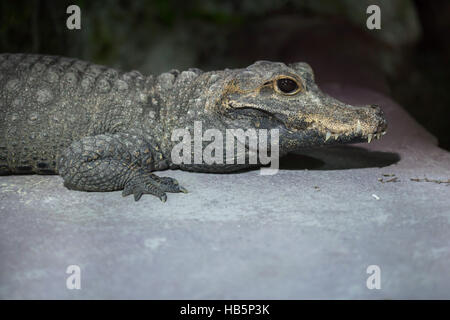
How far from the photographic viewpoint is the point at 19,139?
4543 mm

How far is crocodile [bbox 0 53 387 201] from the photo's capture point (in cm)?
427

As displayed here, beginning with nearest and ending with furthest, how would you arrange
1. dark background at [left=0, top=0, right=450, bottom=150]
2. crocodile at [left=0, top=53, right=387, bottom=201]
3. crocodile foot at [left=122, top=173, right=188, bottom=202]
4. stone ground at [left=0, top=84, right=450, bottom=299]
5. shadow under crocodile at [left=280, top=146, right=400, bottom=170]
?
stone ground at [left=0, top=84, right=450, bottom=299] < crocodile foot at [left=122, top=173, right=188, bottom=202] < crocodile at [left=0, top=53, right=387, bottom=201] < shadow under crocodile at [left=280, top=146, right=400, bottom=170] < dark background at [left=0, top=0, right=450, bottom=150]

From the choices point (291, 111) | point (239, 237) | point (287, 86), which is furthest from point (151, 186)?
point (287, 86)

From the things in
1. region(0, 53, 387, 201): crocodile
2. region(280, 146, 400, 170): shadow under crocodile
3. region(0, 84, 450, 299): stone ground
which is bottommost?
region(0, 84, 450, 299): stone ground

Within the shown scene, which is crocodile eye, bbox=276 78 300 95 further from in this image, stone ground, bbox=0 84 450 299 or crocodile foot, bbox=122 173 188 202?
crocodile foot, bbox=122 173 188 202

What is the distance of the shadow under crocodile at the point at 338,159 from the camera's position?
4.94m

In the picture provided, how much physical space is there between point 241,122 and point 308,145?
2.24 ft

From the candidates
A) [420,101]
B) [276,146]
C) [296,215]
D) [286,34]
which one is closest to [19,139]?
[276,146]

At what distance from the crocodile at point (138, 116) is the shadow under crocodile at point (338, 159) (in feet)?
A: 1.81

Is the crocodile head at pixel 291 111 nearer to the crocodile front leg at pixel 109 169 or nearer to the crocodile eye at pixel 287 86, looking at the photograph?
the crocodile eye at pixel 287 86

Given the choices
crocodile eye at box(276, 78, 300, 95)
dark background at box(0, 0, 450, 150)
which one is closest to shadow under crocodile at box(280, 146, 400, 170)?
crocodile eye at box(276, 78, 300, 95)

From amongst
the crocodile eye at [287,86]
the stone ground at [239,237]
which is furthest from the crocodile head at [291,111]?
the stone ground at [239,237]

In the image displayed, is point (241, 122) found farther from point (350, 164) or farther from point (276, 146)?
point (350, 164)

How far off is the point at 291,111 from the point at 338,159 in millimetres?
1200
